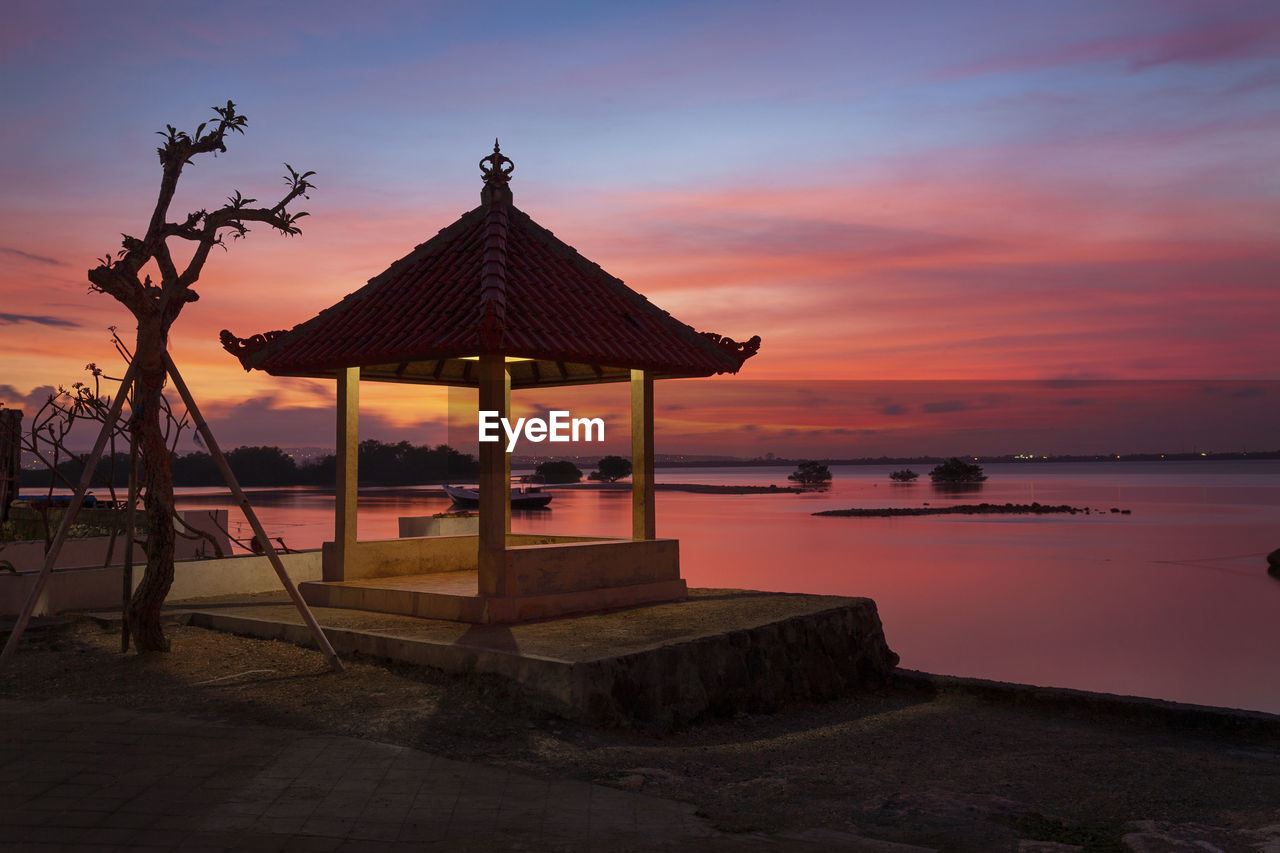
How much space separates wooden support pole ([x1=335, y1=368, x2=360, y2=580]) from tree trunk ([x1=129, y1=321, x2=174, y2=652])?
109 inches

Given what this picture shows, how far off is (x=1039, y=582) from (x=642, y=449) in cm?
3269

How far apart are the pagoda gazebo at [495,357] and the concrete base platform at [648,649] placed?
0.37 metres

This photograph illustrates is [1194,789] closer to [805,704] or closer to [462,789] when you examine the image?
[805,704]

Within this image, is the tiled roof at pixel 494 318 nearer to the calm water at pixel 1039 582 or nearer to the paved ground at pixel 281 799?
the paved ground at pixel 281 799

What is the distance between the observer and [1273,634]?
30.8 m

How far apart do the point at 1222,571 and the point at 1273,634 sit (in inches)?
644

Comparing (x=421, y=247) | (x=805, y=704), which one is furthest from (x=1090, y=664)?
(x=421, y=247)

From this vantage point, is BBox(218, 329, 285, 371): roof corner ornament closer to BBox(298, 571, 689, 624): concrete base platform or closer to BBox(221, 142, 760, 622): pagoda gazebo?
BBox(221, 142, 760, 622): pagoda gazebo

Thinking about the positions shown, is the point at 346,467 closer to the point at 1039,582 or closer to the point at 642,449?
the point at 642,449

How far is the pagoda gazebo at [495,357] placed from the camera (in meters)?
10.6

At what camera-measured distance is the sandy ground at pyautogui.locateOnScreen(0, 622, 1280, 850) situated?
5977mm

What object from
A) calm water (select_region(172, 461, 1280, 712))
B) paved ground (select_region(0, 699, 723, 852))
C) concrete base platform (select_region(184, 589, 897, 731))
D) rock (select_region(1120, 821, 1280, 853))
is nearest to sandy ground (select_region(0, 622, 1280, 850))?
rock (select_region(1120, 821, 1280, 853))

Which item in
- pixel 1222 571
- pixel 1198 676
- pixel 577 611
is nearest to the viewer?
pixel 577 611

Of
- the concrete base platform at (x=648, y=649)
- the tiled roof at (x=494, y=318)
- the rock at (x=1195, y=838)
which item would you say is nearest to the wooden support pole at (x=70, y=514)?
the concrete base platform at (x=648, y=649)
